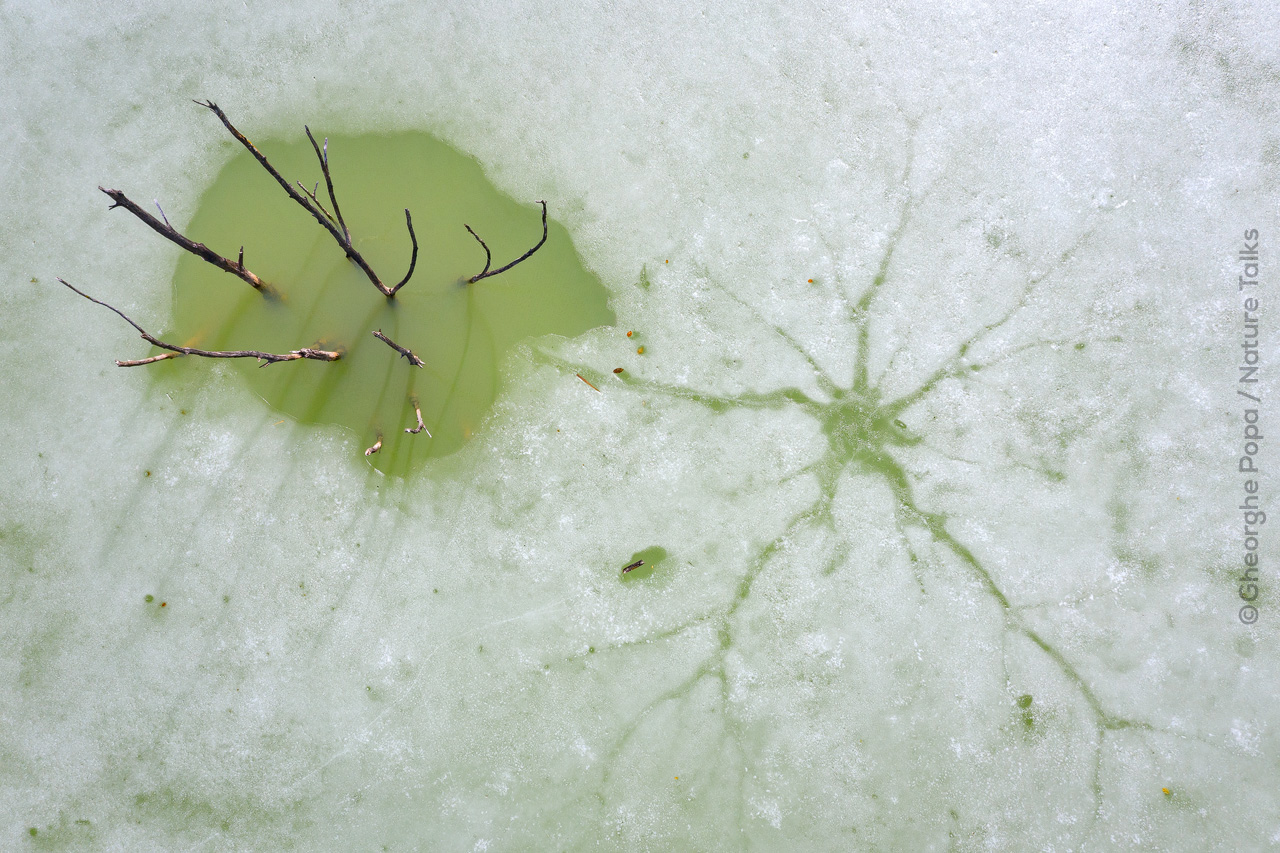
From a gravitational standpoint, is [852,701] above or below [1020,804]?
above

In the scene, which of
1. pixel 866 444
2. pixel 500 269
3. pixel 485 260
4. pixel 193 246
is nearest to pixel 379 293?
pixel 485 260

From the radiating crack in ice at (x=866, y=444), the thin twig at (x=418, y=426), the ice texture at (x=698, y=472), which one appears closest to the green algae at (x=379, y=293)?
the thin twig at (x=418, y=426)

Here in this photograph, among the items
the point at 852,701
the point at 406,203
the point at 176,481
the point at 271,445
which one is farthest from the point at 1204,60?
the point at 176,481

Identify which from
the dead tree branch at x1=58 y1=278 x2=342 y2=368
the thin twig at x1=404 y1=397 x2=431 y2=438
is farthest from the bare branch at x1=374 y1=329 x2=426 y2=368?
the dead tree branch at x1=58 y1=278 x2=342 y2=368

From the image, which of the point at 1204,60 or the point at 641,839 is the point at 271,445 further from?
the point at 1204,60

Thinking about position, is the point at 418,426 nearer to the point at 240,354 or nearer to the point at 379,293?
the point at 379,293

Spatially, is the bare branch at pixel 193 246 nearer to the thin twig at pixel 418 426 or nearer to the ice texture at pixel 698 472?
the ice texture at pixel 698 472
